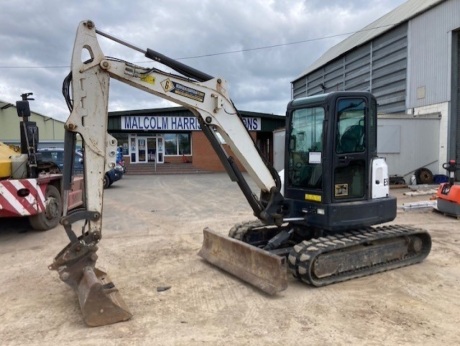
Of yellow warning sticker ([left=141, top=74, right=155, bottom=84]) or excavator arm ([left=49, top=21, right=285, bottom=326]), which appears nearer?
excavator arm ([left=49, top=21, right=285, bottom=326])

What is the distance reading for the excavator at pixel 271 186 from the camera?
174 inches

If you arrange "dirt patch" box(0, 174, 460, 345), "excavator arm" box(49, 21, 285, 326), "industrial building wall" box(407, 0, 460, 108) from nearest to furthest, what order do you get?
"dirt patch" box(0, 174, 460, 345)
"excavator arm" box(49, 21, 285, 326)
"industrial building wall" box(407, 0, 460, 108)

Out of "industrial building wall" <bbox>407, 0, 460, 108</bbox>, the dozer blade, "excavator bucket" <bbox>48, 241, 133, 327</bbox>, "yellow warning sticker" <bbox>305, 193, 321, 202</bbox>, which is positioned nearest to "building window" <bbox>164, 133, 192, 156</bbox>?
"industrial building wall" <bbox>407, 0, 460, 108</bbox>

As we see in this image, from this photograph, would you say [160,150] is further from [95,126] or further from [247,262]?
[95,126]

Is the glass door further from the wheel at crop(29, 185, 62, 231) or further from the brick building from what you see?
the wheel at crop(29, 185, 62, 231)

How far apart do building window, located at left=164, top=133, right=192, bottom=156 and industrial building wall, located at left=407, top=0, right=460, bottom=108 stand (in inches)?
671

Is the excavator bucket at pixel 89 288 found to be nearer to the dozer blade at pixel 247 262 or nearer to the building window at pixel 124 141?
the dozer blade at pixel 247 262

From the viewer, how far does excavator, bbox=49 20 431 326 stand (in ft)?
14.5

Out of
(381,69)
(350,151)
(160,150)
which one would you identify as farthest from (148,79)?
(160,150)

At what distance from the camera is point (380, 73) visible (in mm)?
20234

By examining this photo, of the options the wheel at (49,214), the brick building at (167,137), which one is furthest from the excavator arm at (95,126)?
the brick building at (167,137)

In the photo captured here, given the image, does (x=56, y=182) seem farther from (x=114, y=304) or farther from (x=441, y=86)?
(x=441, y=86)

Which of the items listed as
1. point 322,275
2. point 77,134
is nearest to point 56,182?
point 77,134

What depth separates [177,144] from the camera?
31.0m
